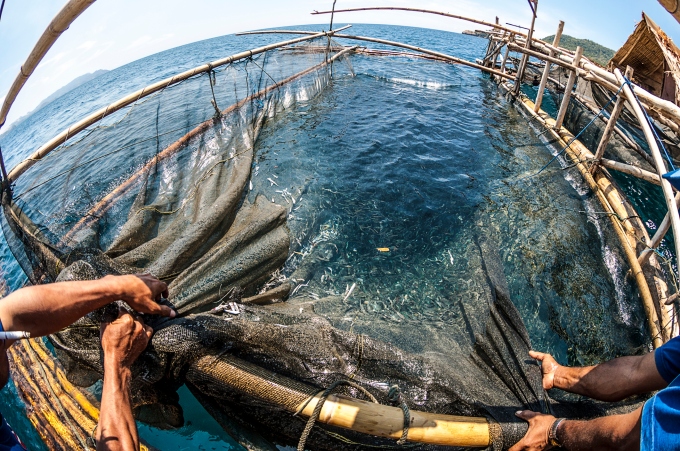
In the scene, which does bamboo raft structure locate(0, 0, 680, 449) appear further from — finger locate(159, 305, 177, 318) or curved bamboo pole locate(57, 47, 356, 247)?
finger locate(159, 305, 177, 318)

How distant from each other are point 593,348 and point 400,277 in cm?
221

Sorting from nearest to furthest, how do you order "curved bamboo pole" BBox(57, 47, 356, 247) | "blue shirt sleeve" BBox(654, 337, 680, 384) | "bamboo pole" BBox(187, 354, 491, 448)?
1. "bamboo pole" BBox(187, 354, 491, 448)
2. "blue shirt sleeve" BBox(654, 337, 680, 384)
3. "curved bamboo pole" BBox(57, 47, 356, 247)

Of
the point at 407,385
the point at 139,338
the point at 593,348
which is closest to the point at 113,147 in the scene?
the point at 139,338

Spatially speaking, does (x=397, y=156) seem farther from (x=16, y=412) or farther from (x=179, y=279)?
(x=16, y=412)

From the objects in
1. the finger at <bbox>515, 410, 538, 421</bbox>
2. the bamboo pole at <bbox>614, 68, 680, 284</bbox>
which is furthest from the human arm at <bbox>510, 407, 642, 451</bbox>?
the bamboo pole at <bbox>614, 68, 680, 284</bbox>

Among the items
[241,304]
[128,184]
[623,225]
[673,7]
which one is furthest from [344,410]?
[623,225]

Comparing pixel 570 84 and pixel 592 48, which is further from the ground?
pixel 592 48

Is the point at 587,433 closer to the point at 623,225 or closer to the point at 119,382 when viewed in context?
the point at 119,382

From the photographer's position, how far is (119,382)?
1823mm

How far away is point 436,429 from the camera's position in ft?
6.15

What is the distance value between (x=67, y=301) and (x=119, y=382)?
0.54 metres

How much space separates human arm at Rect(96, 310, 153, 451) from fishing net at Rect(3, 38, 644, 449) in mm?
121

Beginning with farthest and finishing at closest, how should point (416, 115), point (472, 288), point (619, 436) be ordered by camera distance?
point (416, 115)
point (472, 288)
point (619, 436)

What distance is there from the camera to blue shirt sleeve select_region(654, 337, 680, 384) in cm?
198
